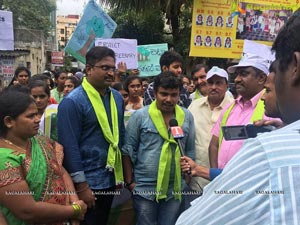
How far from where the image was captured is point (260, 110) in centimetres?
274

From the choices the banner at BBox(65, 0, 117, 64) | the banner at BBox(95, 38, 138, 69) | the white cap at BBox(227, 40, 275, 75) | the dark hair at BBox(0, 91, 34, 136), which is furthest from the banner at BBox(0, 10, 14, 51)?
the white cap at BBox(227, 40, 275, 75)

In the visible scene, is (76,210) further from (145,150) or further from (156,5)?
(156,5)

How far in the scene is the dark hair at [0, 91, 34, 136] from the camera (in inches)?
85.0

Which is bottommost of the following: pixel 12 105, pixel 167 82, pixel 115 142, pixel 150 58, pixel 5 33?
pixel 115 142

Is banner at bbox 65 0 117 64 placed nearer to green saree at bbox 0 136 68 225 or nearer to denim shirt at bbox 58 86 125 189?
denim shirt at bbox 58 86 125 189

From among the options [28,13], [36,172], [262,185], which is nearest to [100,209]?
[36,172]

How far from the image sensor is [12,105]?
218cm

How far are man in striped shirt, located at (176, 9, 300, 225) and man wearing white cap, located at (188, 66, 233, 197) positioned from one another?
8.08 feet

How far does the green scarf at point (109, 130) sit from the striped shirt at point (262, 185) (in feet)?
6.77

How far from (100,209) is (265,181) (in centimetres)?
240

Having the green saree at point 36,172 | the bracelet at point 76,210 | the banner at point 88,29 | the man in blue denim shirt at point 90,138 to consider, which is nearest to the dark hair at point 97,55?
the man in blue denim shirt at point 90,138

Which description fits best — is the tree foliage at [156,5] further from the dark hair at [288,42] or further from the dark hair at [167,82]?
the dark hair at [288,42]

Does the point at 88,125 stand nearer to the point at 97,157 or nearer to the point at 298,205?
the point at 97,157

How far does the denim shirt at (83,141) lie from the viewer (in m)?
2.63
